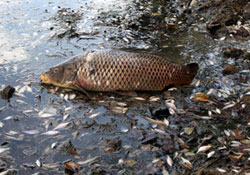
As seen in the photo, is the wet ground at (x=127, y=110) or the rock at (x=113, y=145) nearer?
the wet ground at (x=127, y=110)

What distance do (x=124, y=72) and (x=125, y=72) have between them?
0.06 ft

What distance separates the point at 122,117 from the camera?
4.70m

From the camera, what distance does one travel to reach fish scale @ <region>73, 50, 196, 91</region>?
5.06 metres

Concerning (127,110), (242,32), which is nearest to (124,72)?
(127,110)

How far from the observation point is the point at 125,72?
5055 millimetres

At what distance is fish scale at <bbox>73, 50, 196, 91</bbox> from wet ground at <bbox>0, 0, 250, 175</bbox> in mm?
195

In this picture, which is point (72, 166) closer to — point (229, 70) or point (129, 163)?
point (129, 163)

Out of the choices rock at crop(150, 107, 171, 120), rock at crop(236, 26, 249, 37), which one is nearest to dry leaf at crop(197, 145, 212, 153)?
rock at crop(150, 107, 171, 120)

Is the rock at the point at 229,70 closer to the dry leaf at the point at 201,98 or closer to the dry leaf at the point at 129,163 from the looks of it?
the dry leaf at the point at 201,98

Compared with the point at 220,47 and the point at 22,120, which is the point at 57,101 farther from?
the point at 220,47

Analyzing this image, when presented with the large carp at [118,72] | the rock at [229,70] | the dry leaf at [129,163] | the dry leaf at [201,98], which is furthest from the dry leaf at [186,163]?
the rock at [229,70]

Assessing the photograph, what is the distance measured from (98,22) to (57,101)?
13.1ft

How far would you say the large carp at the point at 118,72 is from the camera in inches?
200

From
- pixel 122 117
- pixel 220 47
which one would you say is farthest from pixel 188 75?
pixel 220 47
